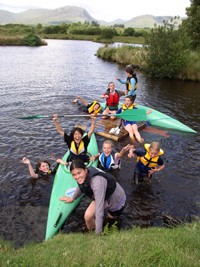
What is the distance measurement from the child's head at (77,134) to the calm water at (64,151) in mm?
1439

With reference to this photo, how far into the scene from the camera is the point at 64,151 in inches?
348

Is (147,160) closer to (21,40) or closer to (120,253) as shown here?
(120,253)

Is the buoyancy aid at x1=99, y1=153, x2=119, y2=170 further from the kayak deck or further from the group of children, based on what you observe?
the kayak deck

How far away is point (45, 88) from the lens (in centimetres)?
1658

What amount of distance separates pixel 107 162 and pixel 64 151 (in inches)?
87.1

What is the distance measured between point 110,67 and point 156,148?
2003 centimetres

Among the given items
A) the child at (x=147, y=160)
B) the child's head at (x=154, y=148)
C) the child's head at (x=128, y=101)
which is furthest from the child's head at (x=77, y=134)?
Result: the child's head at (x=128, y=101)

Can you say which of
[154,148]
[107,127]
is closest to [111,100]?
[107,127]

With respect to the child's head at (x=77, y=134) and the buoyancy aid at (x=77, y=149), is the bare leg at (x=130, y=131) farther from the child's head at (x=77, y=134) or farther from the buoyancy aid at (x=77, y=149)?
the child's head at (x=77, y=134)

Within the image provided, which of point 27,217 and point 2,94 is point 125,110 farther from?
point 2,94

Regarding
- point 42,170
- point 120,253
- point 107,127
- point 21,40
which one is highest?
point 120,253

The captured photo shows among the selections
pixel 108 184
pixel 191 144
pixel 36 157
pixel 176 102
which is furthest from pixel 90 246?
pixel 176 102

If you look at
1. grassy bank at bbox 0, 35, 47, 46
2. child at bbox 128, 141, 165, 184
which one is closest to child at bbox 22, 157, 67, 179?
child at bbox 128, 141, 165, 184

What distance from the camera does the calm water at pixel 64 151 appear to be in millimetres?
5828
